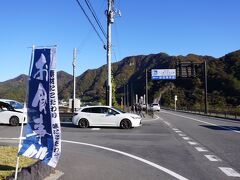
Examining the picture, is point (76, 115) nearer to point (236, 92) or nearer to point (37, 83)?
point (37, 83)

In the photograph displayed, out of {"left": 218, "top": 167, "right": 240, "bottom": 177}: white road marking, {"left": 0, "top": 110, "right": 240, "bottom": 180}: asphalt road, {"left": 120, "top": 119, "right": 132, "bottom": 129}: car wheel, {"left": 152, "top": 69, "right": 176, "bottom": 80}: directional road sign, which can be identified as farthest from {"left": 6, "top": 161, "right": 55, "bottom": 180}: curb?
{"left": 152, "top": 69, "right": 176, "bottom": 80}: directional road sign

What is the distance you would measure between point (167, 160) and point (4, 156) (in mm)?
4492

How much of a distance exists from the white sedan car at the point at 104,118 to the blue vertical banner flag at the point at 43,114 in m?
15.0

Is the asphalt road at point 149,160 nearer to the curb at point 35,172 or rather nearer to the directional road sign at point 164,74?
the curb at point 35,172

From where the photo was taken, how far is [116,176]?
27.9ft

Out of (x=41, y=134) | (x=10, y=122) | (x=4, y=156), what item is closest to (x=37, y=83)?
(x=41, y=134)

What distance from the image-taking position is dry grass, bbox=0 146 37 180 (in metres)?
7.91

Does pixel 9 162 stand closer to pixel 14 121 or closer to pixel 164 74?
pixel 14 121

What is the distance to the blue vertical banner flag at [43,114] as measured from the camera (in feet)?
24.5

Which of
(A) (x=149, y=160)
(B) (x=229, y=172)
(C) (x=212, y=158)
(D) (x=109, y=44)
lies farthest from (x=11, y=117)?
(B) (x=229, y=172)

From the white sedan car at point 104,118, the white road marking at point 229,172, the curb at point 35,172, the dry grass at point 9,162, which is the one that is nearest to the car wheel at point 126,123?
the white sedan car at point 104,118

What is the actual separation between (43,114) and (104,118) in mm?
15279

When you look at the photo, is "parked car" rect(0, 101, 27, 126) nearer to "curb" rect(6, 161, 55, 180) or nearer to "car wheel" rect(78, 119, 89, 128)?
"car wheel" rect(78, 119, 89, 128)

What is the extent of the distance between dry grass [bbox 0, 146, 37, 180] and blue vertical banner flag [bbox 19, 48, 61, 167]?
828mm
